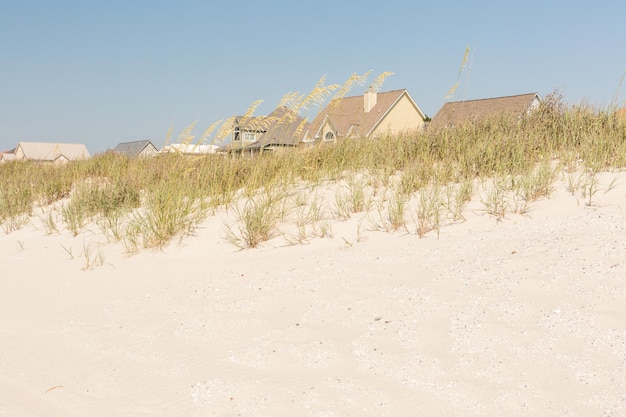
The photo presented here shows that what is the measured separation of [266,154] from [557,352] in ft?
17.9

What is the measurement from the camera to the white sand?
2465mm

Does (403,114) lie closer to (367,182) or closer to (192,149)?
(192,149)

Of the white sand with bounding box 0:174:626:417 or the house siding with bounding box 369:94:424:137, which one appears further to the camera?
Answer: the house siding with bounding box 369:94:424:137

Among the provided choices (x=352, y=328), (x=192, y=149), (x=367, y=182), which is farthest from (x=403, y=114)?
(x=352, y=328)

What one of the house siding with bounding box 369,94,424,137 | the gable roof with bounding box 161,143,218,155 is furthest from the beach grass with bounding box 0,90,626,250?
the house siding with bounding box 369,94,424,137

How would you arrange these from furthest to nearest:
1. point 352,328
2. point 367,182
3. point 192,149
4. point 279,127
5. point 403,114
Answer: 1. point 403,114
2. point 192,149
3. point 279,127
4. point 367,182
5. point 352,328

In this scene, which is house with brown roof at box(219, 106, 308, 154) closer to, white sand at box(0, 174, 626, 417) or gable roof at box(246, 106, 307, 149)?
gable roof at box(246, 106, 307, 149)

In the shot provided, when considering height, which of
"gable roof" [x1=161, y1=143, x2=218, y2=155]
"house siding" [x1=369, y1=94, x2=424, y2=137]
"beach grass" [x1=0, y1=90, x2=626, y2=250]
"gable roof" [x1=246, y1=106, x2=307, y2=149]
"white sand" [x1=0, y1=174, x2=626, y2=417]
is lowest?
"white sand" [x1=0, y1=174, x2=626, y2=417]

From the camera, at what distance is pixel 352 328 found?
10.3 feet

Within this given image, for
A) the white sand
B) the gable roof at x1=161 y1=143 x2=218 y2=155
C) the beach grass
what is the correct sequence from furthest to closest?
the gable roof at x1=161 y1=143 x2=218 y2=155 → the beach grass → the white sand

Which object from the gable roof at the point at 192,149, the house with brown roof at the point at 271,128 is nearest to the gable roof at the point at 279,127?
the house with brown roof at the point at 271,128

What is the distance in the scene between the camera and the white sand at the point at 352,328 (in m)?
2.46

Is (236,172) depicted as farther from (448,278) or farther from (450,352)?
(450,352)

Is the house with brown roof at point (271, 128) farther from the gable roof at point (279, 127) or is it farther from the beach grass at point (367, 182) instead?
the beach grass at point (367, 182)
